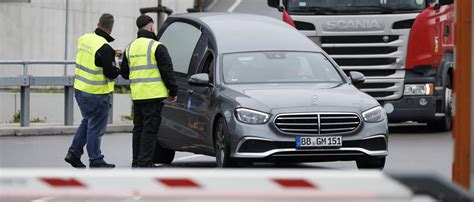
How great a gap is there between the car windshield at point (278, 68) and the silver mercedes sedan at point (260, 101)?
1cm

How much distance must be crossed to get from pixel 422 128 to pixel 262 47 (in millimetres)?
9241

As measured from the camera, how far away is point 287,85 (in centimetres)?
1486

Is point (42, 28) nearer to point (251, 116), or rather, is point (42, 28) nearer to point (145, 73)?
point (145, 73)

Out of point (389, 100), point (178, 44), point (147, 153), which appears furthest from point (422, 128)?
point (147, 153)

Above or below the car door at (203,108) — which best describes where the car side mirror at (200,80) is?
above

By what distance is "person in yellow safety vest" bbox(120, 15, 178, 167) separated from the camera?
14.4m

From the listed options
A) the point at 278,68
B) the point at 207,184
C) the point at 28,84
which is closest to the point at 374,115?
the point at 278,68

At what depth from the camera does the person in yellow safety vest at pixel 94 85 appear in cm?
1538

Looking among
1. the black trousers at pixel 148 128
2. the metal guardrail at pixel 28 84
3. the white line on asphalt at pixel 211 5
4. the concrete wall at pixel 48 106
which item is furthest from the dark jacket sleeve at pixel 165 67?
the white line on asphalt at pixel 211 5

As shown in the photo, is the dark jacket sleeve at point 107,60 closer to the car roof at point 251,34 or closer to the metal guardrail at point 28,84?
the car roof at point 251,34

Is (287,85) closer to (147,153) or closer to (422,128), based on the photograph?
(147,153)

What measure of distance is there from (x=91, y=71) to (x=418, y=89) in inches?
319

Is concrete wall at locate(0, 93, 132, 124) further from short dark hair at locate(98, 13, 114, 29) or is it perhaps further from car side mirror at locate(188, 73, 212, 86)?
car side mirror at locate(188, 73, 212, 86)

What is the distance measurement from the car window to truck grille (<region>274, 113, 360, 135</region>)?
2240 millimetres
